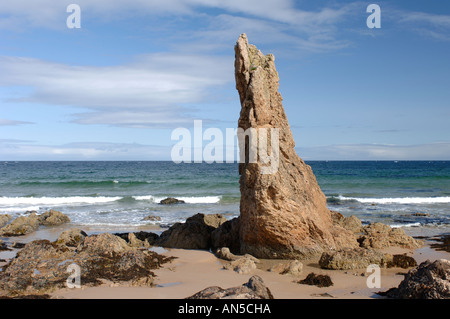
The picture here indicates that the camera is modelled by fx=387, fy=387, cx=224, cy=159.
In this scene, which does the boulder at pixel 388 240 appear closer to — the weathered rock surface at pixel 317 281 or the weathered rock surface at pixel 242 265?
the weathered rock surface at pixel 317 281

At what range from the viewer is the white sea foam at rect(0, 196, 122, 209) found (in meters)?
30.4

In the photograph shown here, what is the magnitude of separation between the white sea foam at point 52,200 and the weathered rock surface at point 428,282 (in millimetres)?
26252

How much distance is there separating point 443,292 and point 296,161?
6.15 m

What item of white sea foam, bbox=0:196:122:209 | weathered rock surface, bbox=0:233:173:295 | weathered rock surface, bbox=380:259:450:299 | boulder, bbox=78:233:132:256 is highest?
weathered rock surface, bbox=380:259:450:299

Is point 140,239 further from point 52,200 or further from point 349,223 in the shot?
point 52,200

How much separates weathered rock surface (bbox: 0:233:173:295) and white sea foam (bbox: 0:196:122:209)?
19.8m

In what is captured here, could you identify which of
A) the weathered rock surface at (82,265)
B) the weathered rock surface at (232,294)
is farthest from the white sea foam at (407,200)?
the weathered rock surface at (232,294)

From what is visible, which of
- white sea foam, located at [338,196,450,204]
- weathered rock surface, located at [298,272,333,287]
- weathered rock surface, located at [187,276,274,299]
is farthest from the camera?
white sea foam, located at [338,196,450,204]

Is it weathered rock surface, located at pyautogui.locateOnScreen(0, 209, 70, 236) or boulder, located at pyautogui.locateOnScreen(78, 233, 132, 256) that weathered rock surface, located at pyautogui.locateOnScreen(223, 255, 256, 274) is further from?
weathered rock surface, located at pyautogui.locateOnScreen(0, 209, 70, 236)

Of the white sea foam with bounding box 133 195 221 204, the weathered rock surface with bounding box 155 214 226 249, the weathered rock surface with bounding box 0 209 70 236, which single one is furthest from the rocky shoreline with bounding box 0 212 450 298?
the white sea foam with bounding box 133 195 221 204

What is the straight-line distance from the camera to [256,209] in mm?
10844

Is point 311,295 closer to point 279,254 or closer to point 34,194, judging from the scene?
point 279,254

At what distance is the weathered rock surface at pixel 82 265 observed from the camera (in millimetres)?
8336
